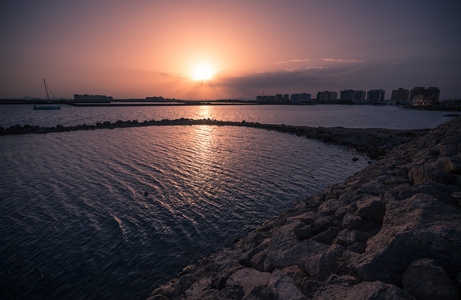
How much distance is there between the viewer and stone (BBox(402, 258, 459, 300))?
123 inches

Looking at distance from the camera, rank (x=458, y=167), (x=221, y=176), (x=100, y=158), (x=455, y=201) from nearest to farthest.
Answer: (x=455, y=201) < (x=458, y=167) < (x=221, y=176) < (x=100, y=158)

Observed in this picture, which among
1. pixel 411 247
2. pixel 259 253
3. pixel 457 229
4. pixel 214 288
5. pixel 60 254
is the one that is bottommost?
pixel 60 254

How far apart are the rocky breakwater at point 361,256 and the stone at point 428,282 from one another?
0.01 metres

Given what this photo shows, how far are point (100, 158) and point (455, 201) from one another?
25.3 meters

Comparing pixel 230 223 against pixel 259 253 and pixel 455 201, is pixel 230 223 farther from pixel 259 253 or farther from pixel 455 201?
pixel 455 201

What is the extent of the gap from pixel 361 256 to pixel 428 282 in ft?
3.79

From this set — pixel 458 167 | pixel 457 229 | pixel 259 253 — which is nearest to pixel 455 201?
pixel 457 229

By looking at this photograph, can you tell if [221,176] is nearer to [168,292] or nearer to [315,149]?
[168,292]

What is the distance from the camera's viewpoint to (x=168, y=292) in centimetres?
635

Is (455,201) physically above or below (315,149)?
above

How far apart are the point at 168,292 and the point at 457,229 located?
712 centimetres

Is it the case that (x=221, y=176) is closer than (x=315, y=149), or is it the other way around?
(x=221, y=176)

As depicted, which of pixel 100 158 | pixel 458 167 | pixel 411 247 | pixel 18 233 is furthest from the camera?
pixel 100 158

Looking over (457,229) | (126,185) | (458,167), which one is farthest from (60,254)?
(458,167)
